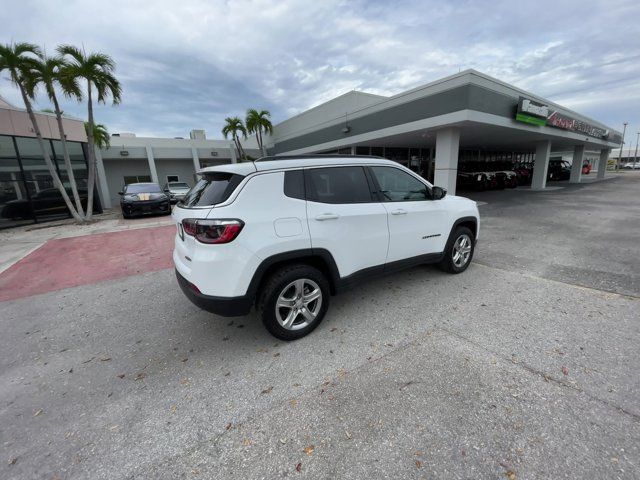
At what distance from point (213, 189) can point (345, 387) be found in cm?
221

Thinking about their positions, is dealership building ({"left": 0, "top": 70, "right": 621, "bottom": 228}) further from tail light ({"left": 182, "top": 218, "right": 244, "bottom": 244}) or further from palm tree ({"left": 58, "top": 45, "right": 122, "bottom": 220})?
tail light ({"left": 182, "top": 218, "right": 244, "bottom": 244})

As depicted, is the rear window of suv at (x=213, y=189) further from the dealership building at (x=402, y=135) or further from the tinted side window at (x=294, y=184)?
the dealership building at (x=402, y=135)

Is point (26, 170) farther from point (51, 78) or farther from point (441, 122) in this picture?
point (441, 122)

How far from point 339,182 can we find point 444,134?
10.4 meters

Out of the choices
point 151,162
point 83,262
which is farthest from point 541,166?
point 151,162

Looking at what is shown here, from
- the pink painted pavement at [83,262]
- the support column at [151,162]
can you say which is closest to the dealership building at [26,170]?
the pink painted pavement at [83,262]

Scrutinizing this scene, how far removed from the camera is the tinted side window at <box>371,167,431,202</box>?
3.71 meters

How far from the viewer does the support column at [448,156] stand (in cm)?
1171

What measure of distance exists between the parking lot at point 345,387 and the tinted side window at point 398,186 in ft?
4.37

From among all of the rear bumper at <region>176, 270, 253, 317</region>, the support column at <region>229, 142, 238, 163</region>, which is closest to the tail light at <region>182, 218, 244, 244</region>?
the rear bumper at <region>176, 270, 253, 317</region>

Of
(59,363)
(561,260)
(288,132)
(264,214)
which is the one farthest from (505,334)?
(288,132)

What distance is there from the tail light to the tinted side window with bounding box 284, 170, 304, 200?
61cm

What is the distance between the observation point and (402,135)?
1341 cm

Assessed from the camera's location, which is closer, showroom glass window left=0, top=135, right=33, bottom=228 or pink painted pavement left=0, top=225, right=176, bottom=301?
pink painted pavement left=0, top=225, right=176, bottom=301
